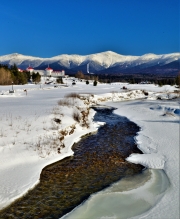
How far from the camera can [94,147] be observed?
42.1 feet

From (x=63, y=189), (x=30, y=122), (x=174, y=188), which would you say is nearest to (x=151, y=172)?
(x=174, y=188)

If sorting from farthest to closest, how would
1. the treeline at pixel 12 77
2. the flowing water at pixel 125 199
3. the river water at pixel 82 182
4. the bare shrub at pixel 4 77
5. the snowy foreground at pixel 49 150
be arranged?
the treeline at pixel 12 77
the bare shrub at pixel 4 77
the snowy foreground at pixel 49 150
the river water at pixel 82 182
the flowing water at pixel 125 199

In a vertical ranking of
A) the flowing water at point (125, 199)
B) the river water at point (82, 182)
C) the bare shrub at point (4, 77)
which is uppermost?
the bare shrub at point (4, 77)

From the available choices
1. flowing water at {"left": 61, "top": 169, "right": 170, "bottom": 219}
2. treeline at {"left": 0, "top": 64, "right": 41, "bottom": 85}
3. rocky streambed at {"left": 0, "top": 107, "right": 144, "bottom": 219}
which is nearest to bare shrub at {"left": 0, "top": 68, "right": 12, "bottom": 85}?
treeline at {"left": 0, "top": 64, "right": 41, "bottom": 85}

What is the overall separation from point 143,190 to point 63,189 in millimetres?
2730

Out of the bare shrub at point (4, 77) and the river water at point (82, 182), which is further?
the bare shrub at point (4, 77)

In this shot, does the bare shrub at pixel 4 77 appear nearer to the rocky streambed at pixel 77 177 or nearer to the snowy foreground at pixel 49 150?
the snowy foreground at pixel 49 150

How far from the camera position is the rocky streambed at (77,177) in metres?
6.74

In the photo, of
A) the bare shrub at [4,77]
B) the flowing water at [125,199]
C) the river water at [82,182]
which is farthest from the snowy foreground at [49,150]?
the bare shrub at [4,77]

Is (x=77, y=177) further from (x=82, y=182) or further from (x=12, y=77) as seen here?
(x=12, y=77)

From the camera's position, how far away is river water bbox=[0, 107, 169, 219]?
6.69 metres

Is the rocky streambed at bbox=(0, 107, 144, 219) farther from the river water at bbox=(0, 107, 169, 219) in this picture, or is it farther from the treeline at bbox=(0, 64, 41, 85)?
the treeline at bbox=(0, 64, 41, 85)

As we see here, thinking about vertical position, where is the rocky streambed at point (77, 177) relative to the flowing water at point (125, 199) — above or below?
above

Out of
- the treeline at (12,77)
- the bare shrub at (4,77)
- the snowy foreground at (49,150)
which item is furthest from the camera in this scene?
the treeline at (12,77)
